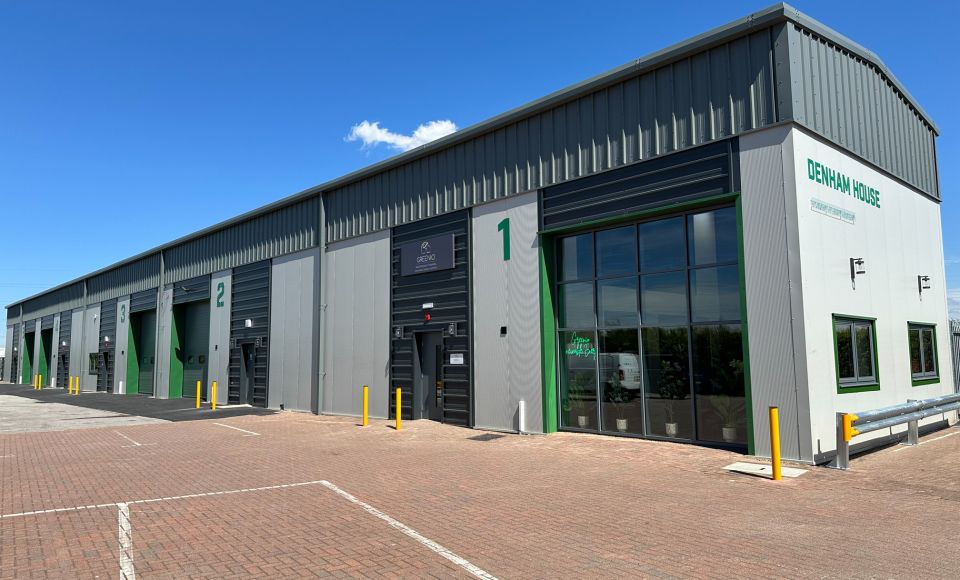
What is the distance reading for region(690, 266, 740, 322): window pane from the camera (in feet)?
37.7

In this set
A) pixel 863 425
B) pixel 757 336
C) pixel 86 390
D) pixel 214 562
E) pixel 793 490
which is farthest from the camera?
pixel 86 390

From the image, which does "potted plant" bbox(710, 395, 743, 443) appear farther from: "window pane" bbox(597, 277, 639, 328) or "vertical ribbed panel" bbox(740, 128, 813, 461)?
"window pane" bbox(597, 277, 639, 328)

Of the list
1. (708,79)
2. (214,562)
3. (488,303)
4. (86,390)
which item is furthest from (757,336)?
(86,390)

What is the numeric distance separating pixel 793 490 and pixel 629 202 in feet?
20.9

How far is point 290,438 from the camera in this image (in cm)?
1482

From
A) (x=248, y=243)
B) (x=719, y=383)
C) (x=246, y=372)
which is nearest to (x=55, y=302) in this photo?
(x=248, y=243)

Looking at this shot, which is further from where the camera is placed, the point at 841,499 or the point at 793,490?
the point at 793,490

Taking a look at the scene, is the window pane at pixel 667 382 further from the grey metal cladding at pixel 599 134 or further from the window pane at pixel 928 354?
the window pane at pixel 928 354

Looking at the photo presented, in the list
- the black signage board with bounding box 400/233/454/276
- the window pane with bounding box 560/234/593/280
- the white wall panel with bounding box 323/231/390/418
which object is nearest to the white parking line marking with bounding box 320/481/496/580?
the window pane with bounding box 560/234/593/280

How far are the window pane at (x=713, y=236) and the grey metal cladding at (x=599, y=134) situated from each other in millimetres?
1384

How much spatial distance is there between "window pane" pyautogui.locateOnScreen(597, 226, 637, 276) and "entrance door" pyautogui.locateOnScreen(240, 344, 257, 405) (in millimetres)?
16375

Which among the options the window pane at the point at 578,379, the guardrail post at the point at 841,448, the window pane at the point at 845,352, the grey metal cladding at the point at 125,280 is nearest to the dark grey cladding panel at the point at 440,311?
the window pane at the point at 578,379

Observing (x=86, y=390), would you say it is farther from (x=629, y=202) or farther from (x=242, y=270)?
(x=629, y=202)

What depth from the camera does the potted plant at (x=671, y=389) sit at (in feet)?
39.7
